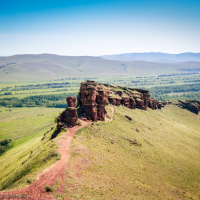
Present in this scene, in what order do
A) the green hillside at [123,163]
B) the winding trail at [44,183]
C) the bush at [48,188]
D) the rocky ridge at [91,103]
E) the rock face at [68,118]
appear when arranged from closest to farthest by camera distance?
the winding trail at [44,183] < the bush at [48,188] < the green hillside at [123,163] < the rock face at [68,118] < the rocky ridge at [91,103]

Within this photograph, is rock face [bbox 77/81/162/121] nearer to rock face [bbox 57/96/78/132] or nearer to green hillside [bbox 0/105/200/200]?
green hillside [bbox 0/105/200/200]

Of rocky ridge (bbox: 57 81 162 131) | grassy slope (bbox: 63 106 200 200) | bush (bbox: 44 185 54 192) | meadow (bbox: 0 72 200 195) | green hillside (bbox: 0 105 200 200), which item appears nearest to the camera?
bush (bbox: 44 185 54 192)

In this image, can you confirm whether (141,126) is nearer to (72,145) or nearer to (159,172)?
(159,172)

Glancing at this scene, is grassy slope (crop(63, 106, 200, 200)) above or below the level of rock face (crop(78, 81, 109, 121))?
below

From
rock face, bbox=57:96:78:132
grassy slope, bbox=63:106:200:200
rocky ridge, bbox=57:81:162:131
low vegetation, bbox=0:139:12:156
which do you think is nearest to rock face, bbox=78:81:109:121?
rocky ridge, bbox=57:81:162:131

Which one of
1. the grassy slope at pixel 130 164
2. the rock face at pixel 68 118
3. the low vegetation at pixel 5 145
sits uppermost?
the rock face at pixel 68 118

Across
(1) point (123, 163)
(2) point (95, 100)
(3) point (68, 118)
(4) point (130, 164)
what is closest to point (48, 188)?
(1) point (123, 163)

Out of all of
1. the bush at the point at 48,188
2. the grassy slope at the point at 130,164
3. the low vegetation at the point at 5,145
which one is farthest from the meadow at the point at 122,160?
the low vegetation at the point at 5,145

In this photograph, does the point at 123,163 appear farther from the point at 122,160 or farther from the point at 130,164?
the point at 130,164

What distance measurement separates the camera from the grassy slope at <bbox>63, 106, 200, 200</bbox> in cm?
4177

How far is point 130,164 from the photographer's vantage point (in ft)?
183

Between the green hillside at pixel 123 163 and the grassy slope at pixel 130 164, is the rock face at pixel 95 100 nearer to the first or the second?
the green hillside at pixel 123 163

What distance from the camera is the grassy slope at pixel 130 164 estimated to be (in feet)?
137

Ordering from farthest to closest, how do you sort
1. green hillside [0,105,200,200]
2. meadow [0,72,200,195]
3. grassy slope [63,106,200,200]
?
meadow [0,72,200,195] → grassy slope [63,106,200,200] → green hillside [0,105,200,200]
